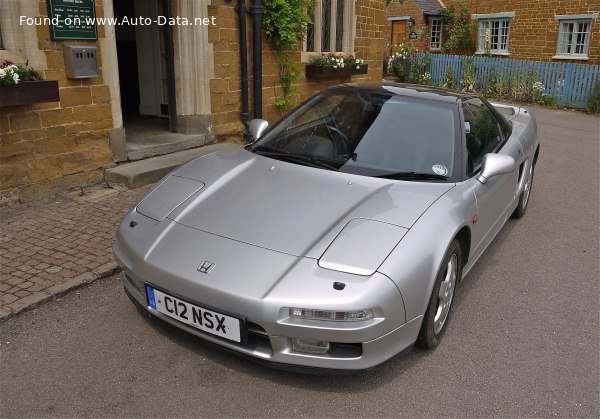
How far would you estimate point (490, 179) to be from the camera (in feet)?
12.4

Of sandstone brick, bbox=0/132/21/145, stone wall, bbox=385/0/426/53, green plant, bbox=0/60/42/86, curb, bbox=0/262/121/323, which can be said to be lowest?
curb, bbox=0/262/121/323

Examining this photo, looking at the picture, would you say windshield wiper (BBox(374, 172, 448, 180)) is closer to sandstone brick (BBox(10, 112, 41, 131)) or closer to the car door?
the car door

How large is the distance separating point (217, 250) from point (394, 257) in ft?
3.00

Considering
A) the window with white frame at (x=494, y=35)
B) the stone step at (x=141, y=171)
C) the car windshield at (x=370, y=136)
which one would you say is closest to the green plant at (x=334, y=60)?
the stone step at (x=141, y=171)

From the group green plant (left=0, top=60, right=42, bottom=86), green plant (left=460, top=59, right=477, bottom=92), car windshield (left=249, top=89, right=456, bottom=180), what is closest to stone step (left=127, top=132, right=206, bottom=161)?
green plant (left=0, top=60, right=42, bottom=86)

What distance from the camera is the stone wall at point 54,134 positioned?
202 inches

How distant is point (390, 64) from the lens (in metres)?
20.4

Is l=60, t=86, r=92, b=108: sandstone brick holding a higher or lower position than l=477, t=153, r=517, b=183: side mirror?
higher

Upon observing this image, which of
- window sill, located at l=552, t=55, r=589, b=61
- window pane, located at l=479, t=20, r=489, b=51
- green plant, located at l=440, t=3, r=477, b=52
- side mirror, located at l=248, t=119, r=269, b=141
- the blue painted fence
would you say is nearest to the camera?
side mirror, located at l=248, t=119, r=269, b=141

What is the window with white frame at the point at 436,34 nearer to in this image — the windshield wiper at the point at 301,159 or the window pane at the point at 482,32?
the window pane at the point at 482,32

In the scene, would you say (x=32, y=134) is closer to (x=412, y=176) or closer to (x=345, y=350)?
(x=412, y=176)

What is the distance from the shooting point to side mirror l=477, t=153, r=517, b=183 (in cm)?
357

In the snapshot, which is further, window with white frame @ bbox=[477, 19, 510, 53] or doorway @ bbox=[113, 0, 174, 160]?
window with white frame @ bbox=[477, 19, 510, 53]

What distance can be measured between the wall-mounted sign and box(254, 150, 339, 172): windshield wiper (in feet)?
9.62
